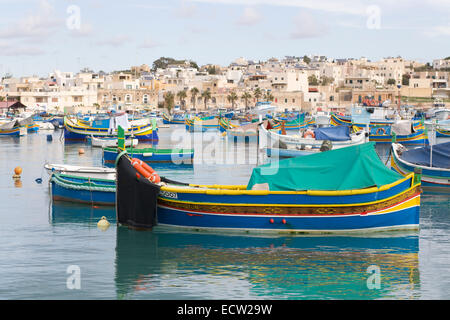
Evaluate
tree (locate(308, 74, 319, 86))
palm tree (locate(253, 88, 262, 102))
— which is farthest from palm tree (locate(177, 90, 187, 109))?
tree (locate(308, 74, 319, 86))

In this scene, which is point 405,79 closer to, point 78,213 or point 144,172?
point 78,213

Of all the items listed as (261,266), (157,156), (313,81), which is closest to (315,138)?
(157,156)

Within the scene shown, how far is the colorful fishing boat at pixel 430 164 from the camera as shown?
30.5 meters

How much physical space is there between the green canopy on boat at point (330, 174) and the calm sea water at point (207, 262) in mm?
1671

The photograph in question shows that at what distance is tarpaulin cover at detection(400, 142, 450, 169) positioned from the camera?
31.2 metres

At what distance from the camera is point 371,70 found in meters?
175

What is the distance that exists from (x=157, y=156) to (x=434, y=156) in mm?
18689

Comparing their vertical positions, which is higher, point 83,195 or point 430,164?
point 430,164

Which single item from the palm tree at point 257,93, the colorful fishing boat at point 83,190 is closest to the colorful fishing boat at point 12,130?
the colorful fishing boat at point 83,190

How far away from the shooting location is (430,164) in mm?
31141

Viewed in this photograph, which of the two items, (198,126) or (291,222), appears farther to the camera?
(198,126)

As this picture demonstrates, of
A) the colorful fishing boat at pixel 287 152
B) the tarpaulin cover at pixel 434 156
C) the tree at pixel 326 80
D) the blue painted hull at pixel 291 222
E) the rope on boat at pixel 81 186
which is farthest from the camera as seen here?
the tree at pixel 326 80

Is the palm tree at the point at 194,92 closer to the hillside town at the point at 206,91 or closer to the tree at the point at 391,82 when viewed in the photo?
the hillside town at the point at 206,91
